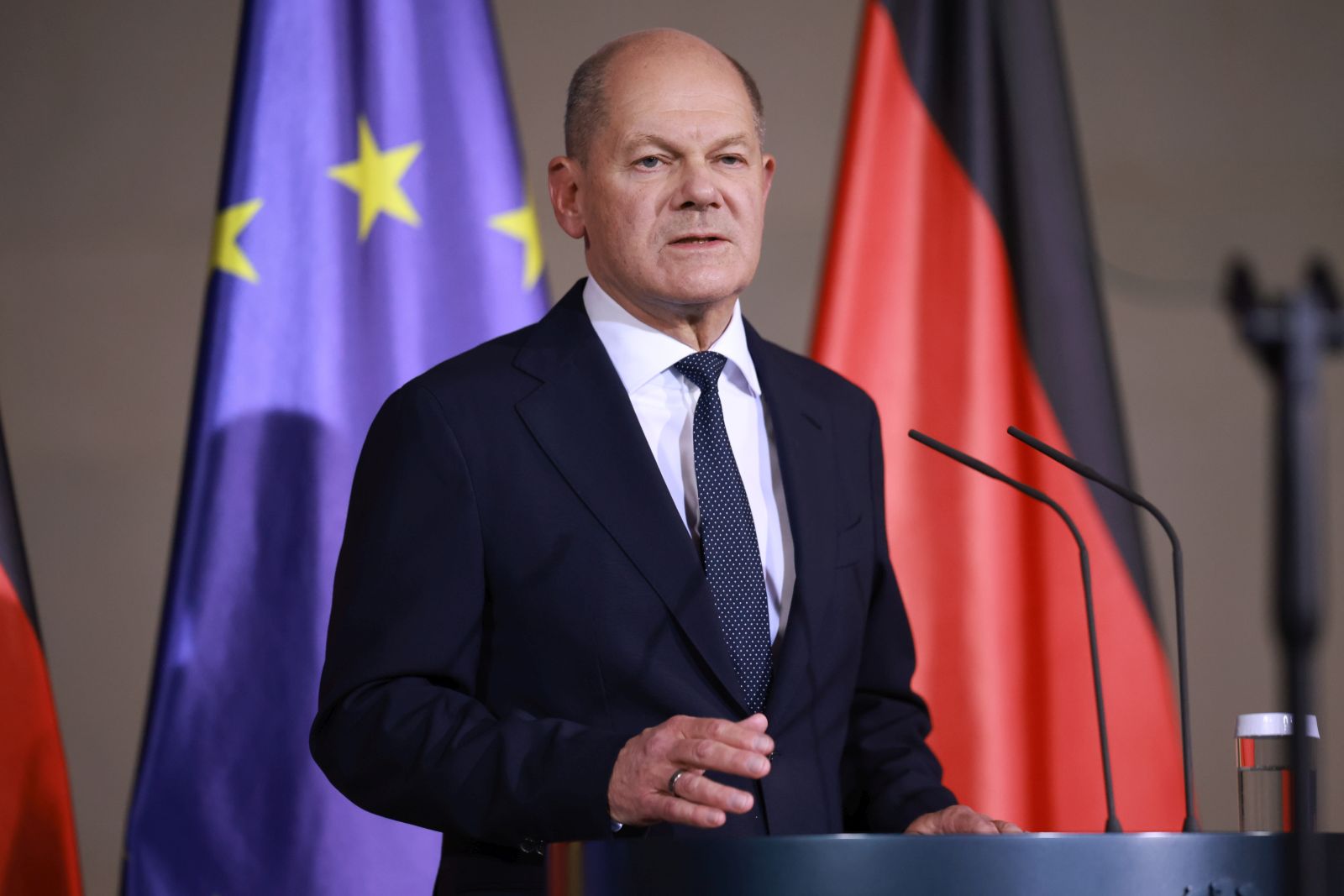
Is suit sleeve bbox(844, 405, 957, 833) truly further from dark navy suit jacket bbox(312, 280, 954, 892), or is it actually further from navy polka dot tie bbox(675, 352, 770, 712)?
navy polka dot tie bbox(675, 352, 770, 712)

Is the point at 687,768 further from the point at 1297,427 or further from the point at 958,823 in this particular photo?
the point at 1297,427

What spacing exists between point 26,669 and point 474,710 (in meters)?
1.08

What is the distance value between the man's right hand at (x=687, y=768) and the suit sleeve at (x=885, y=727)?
1.79 feet

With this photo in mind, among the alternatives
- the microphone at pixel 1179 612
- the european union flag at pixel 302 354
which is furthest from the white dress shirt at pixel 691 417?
the european union flag at pixel 302 354

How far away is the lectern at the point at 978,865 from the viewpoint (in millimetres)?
1025

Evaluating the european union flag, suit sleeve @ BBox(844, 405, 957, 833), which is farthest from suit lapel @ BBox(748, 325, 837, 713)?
the european union flag

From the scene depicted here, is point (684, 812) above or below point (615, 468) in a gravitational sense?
below

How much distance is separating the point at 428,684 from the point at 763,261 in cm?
160

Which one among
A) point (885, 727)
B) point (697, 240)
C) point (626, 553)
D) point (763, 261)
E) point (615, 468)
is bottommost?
point (885, 727)

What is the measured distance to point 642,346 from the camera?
6.16 ft

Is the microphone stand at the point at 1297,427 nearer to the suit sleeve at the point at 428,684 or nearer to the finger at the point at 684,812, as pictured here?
the finger at the point at 684,812

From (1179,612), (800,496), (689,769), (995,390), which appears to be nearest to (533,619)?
(800,496)

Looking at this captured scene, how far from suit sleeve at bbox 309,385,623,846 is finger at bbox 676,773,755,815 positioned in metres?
0.15

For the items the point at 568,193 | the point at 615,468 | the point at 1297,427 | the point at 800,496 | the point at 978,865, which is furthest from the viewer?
the point at 568,193
